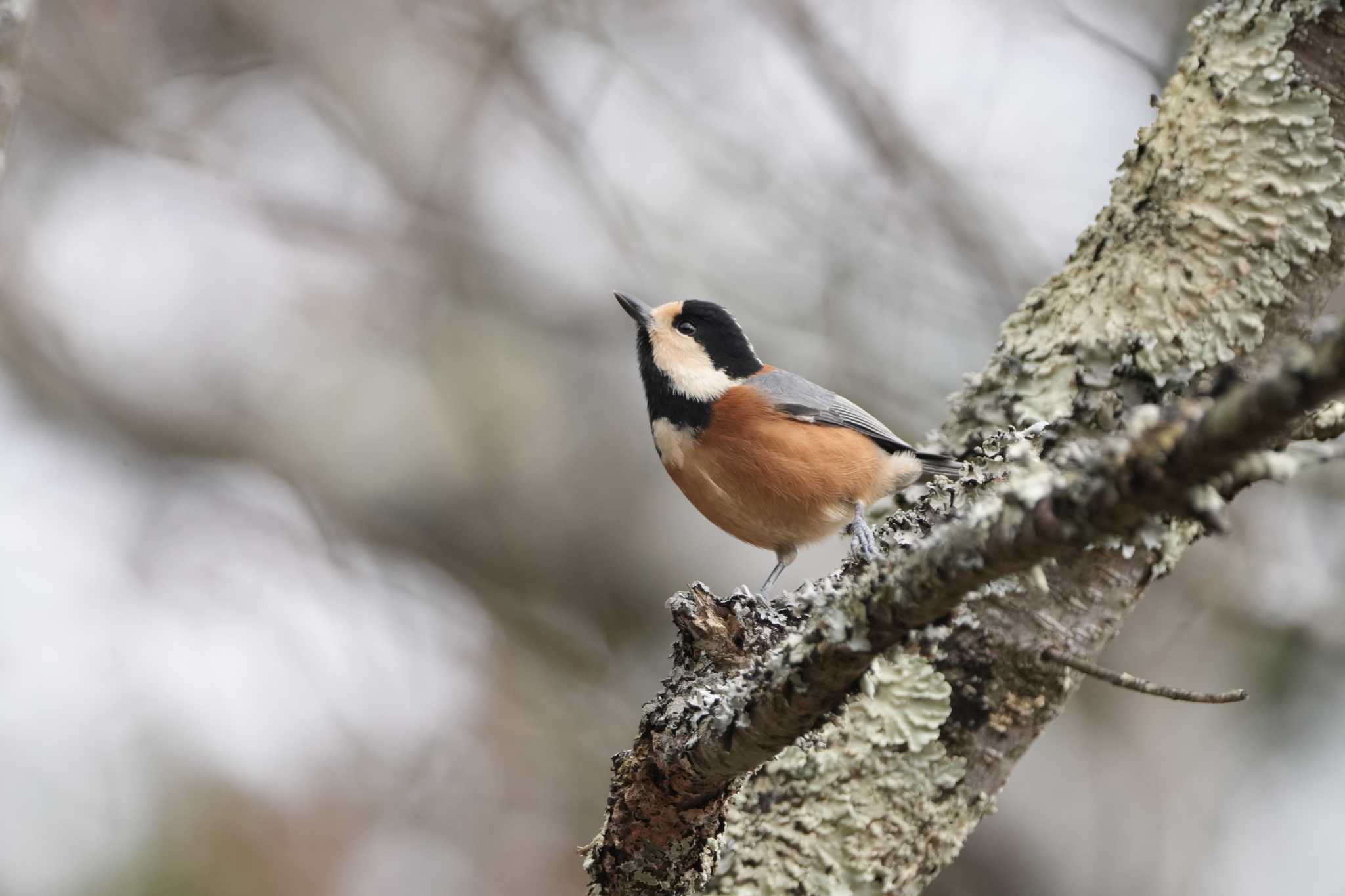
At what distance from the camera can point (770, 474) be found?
3.93 metres

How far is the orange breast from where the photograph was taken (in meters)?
3.94

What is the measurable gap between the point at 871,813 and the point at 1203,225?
4.89 feet

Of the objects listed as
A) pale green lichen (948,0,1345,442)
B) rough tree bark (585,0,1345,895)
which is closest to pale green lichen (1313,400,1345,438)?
rough tree bark (585,0,1345,895)

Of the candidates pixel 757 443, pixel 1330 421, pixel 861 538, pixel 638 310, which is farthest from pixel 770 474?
pixel 1330 421

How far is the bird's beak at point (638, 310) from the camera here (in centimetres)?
454

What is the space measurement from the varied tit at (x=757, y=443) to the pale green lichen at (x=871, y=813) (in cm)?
140

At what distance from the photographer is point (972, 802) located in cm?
224

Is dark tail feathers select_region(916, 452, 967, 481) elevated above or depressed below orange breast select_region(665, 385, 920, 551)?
below

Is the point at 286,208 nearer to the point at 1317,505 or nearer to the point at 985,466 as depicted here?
the point at 985,466

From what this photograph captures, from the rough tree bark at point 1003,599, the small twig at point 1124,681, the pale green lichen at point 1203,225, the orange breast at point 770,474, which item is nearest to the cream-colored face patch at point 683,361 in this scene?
the orange breast at point 770,474

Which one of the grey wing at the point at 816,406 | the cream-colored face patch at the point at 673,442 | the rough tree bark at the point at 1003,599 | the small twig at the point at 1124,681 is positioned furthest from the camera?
the grey wing at the point at 816,406

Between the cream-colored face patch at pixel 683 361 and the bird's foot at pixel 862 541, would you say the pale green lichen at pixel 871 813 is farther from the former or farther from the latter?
the cream-colored face patch at pixel 683 361

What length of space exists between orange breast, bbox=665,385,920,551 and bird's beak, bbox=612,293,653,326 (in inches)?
23.9

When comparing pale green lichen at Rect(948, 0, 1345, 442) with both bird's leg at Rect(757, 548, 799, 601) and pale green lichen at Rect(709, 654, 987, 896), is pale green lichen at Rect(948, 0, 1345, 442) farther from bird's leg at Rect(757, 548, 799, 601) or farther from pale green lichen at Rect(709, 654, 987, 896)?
bird's leg at Rect(757, 548, 799, 601)
